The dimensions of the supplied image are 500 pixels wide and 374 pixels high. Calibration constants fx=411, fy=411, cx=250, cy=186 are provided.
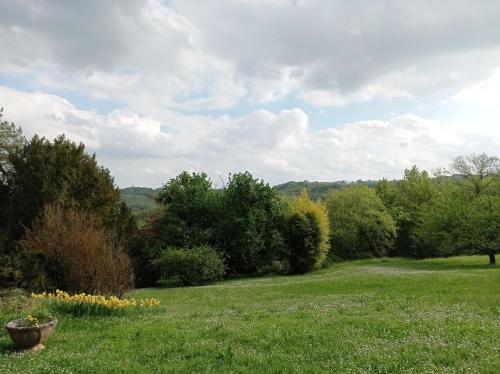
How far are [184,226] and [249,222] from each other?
240 inches

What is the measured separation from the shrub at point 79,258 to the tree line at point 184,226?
56 mm

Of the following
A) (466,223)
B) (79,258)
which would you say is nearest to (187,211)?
(79,258)

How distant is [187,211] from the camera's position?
39.5m

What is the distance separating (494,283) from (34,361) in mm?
22490

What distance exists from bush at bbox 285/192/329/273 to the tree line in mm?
99

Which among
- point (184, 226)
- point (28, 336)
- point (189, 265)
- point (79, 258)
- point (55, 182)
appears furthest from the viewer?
point (184, 226)

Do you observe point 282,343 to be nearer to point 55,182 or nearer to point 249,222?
point 55,182

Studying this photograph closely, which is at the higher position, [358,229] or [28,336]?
[358,229]

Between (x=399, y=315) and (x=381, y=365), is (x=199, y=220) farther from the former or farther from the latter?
(x=381, y=365)

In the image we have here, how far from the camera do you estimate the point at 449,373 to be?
7574mm

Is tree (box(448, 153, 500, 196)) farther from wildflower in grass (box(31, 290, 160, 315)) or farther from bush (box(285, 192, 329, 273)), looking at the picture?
wildflower in grass (box(31, 290, 160, 315))

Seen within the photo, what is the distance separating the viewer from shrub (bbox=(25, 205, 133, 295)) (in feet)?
65.7

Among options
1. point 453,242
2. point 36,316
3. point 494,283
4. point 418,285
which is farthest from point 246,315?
point 453,242

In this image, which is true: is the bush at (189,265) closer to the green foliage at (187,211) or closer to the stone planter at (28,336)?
the green foliage at (187,211)
